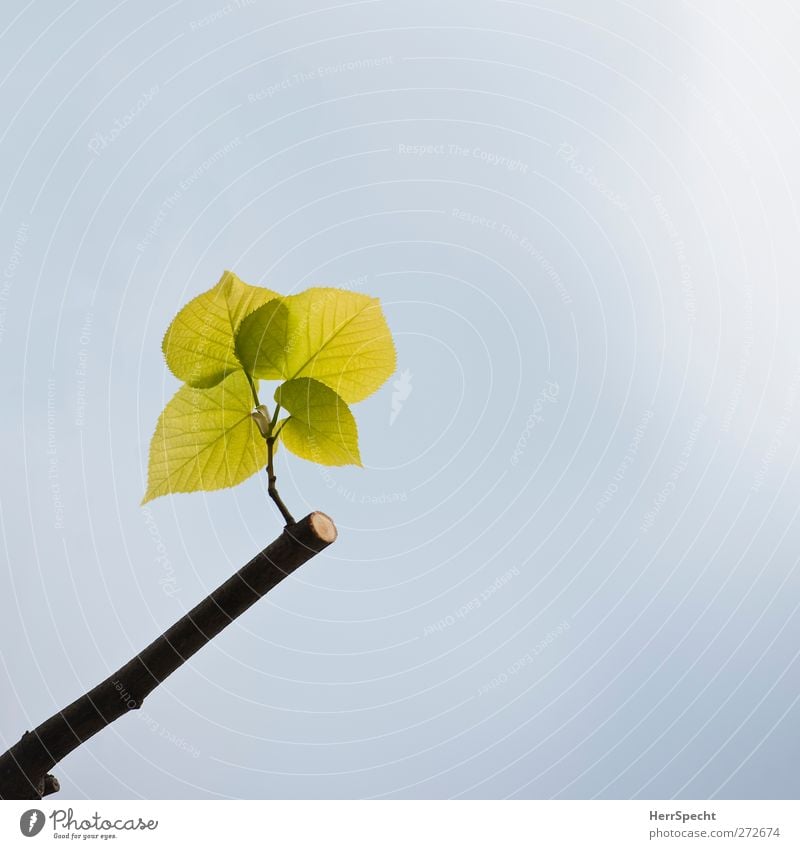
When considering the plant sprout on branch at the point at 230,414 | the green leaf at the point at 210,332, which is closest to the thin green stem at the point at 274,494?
the plant sprout on branch at the point at 230,414

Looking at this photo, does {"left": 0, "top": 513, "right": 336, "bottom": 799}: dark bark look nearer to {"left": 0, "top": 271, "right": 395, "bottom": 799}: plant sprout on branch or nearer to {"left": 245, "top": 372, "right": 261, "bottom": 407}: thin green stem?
{"left": 0, "top": 271, "right": 395, "bottom": 799}: plant sprout on branch

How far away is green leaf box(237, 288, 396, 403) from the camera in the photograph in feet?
2.20

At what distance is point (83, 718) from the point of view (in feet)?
2.21

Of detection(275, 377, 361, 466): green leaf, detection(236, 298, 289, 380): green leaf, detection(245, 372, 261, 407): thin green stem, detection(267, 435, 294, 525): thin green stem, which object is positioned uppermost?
detection(236, 298, 289, 380): green leaf

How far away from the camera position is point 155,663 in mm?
646

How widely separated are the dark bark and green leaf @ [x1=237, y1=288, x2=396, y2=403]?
0.49 ft

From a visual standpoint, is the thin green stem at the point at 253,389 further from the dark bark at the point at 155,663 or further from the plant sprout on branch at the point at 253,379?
the dark bark at the point at 155,663

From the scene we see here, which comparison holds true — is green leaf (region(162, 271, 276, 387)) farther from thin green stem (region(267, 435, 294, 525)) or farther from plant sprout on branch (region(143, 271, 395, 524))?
thin green stem (region(267, 435, 294, 525))

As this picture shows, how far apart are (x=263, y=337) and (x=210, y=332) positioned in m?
0.07

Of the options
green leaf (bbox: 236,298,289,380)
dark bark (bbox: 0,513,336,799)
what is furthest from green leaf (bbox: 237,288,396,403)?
dark bark (bbox: 0,513,336,799)

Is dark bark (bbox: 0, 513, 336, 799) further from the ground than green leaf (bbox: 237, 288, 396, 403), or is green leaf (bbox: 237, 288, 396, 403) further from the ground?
green leaf (bbox: 237, 288, 396, 403)

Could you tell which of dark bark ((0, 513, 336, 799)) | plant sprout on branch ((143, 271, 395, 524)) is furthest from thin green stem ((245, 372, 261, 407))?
dark bark ((0, 513, 336, 799))

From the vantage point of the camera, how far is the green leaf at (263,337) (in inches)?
26.1
